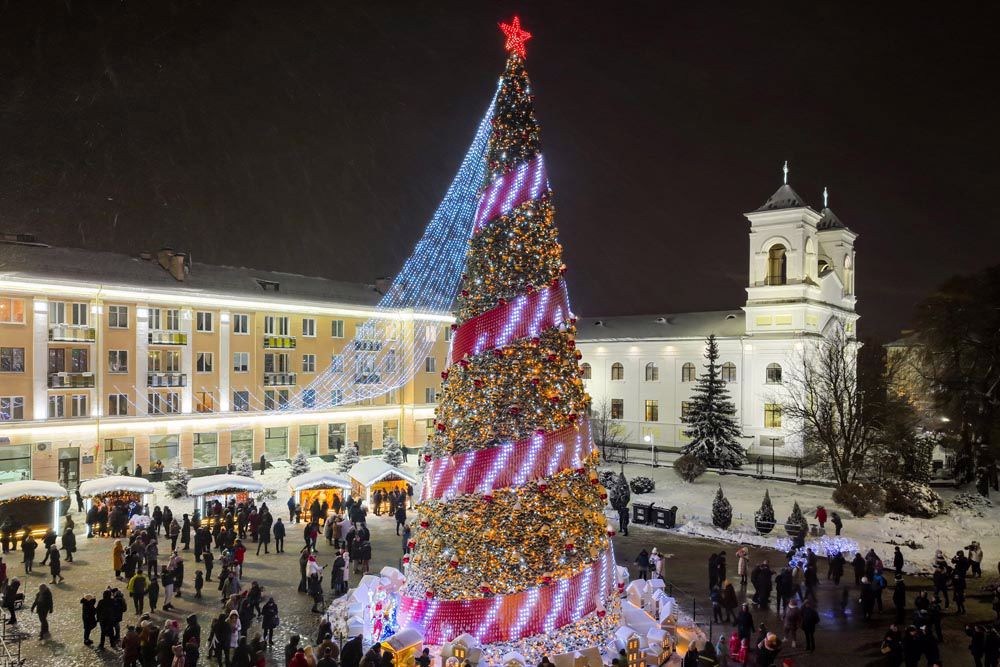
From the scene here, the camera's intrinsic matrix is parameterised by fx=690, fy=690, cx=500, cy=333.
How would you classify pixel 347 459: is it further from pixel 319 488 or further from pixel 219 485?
pixel 219 485

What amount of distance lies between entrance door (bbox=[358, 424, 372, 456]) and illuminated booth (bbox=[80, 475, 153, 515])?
795 inches

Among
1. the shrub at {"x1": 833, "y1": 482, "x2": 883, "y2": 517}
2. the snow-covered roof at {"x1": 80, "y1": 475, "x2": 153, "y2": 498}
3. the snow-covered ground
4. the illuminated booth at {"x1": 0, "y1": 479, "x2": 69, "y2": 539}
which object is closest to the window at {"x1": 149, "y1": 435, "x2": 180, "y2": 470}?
the snow-covered roof at {"x1": 80, "y1": 475, "x2": 153, "y2": 498}

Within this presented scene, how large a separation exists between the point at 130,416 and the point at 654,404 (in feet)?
119

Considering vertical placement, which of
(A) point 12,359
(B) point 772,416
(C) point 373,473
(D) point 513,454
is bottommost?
(C) point 373,473

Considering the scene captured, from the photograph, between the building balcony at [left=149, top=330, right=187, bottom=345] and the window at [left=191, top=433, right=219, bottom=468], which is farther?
the window at [left=191, top=433, right=219, bottom=468]

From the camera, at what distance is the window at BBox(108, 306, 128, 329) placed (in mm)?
34062

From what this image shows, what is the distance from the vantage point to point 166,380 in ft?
118

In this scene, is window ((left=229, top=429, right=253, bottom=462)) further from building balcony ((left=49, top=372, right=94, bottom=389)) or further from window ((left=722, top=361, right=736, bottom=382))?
window ((left=722, top=361, right=736, bottom=382))

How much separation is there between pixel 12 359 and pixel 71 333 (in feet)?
8.59

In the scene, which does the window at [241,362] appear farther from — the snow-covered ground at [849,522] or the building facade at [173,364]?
the snow-covered ground at [849,522]

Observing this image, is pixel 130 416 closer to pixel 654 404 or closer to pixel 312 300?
pixel 312 300

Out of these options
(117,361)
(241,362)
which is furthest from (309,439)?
(117,361)

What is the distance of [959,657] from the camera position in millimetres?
14273

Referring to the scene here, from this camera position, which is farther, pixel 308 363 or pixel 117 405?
pixel 308 363
